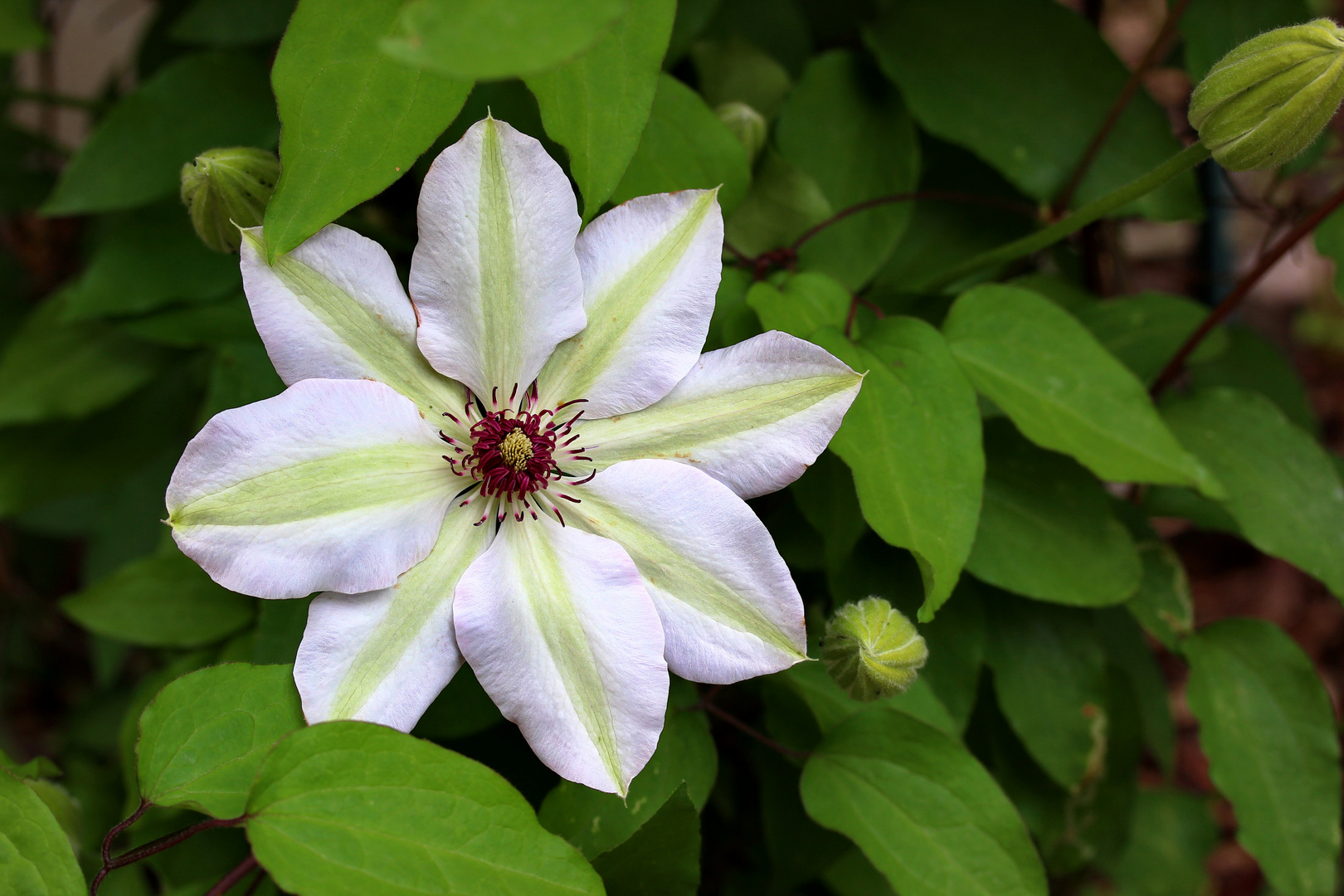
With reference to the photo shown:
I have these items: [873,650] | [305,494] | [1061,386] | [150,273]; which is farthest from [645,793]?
[150,273]

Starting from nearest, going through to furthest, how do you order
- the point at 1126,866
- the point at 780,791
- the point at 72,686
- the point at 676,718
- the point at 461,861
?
the point at 461,861, the point at 676,718, the point at 780,791, the point at 1126,866, the point at 72,686

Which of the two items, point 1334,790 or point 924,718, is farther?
point 1334,790

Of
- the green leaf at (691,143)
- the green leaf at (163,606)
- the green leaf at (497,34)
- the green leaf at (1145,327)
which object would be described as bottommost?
the green leaf at (163,606)

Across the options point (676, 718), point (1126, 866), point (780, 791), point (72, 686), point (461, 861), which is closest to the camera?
point (461, 861)

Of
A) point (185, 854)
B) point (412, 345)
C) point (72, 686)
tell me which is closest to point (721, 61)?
point (412, 345)

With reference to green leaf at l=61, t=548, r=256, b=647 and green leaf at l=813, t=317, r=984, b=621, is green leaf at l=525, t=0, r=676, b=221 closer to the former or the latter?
green leaf at l=813, t=317, r=984, b=621

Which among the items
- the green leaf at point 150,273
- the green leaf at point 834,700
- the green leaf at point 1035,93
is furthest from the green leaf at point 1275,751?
the green leaf at point 150,273

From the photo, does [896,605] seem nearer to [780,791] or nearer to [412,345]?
[780,791]

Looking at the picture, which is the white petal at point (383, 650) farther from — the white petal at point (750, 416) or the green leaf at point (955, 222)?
the green leaf at point (955, 222)
